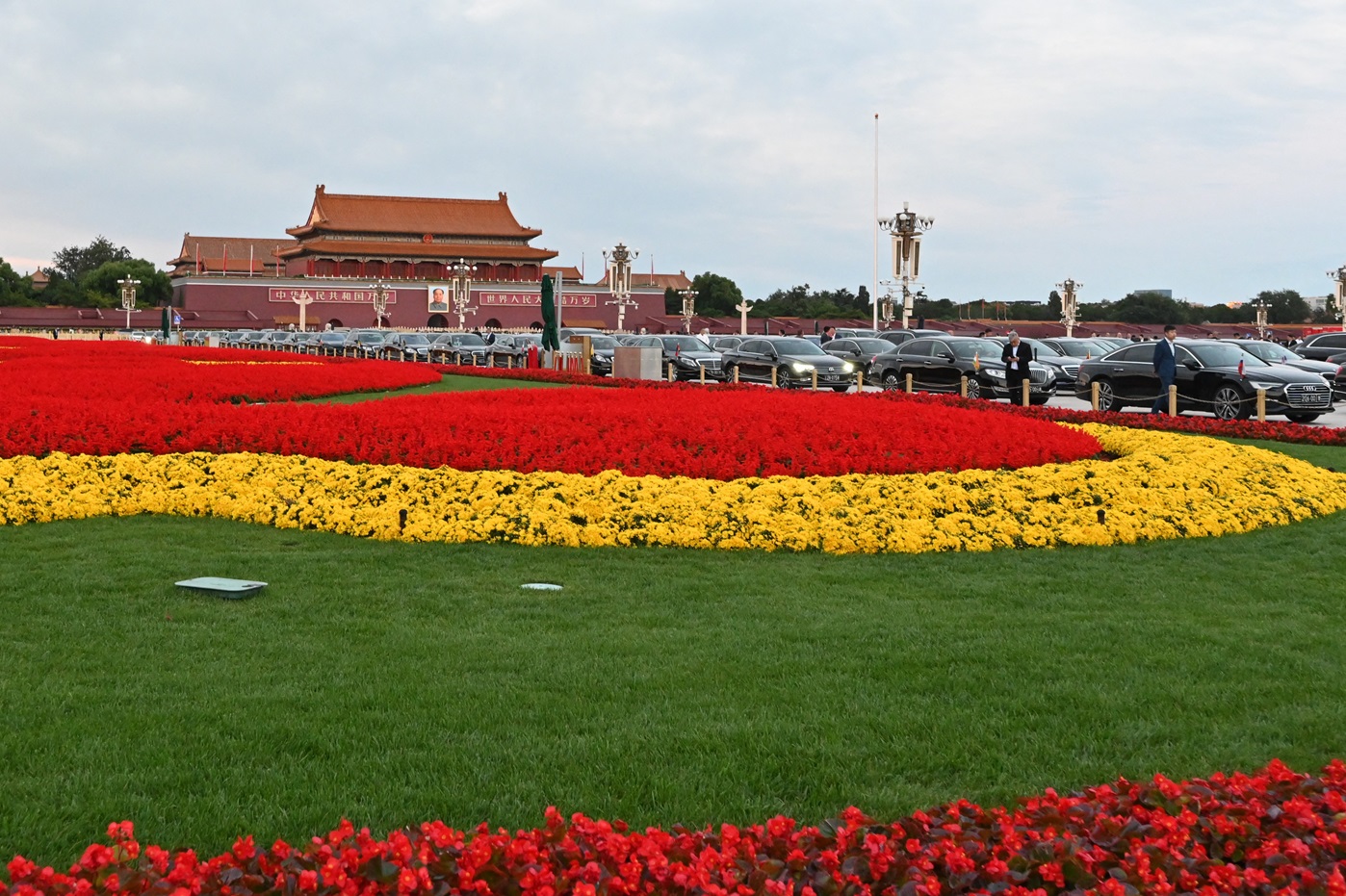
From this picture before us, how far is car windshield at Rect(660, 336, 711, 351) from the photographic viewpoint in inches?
1289

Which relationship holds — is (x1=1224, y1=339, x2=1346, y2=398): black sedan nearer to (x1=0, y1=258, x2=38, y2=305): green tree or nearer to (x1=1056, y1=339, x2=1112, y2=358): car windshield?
(x1=1056, y1=339, x2=1112, y2=358): car windshield

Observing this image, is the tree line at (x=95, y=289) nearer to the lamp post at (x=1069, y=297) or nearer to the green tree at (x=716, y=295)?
the green tree at (x=716, y=295)

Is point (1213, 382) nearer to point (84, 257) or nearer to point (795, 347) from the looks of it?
point (795, 347)

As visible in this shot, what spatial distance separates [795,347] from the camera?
29.1 metres

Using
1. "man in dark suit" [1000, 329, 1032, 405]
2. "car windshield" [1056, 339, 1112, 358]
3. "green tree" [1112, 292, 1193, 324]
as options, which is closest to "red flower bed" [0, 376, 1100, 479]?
"man in dark suit" [1000, 329, 1032, 405]

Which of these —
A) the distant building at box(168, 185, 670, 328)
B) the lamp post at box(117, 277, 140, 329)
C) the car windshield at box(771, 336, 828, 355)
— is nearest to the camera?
the car windshield at box(771, 336, 828, 355)

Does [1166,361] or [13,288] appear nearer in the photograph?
[1166,361]

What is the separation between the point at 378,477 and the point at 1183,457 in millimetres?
6414

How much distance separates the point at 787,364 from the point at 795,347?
143 centimetres

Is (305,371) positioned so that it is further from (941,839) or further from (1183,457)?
(941,839)

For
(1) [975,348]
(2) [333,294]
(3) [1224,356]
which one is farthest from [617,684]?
(2) [333,294]

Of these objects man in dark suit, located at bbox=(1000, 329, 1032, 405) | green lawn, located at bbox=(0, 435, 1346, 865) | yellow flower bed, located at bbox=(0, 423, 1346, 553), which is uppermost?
man in dark suit, located at bbox=(1000, 329, 1032, 405)

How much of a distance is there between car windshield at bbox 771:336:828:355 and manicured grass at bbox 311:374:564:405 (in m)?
5.61

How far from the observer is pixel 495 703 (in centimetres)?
456
